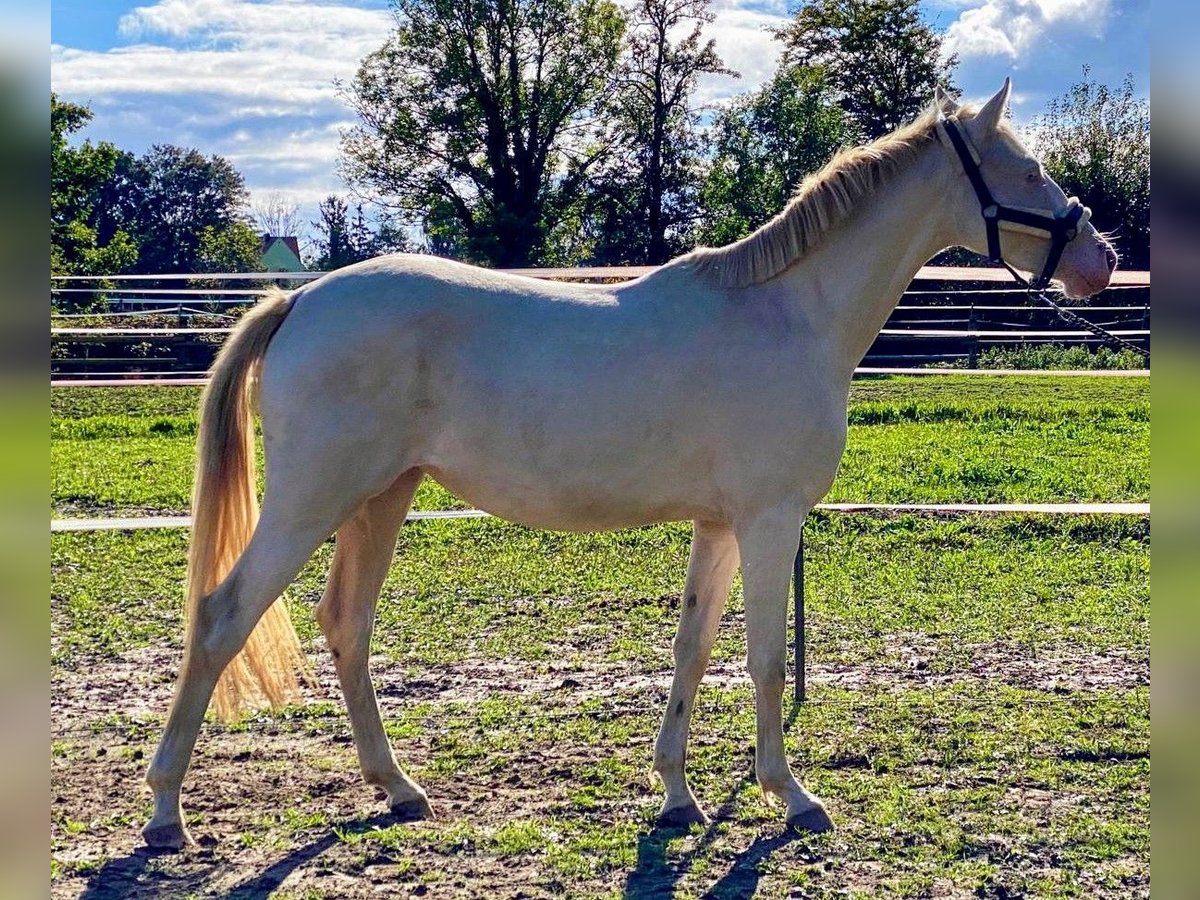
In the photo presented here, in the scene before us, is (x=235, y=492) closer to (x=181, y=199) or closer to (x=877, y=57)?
(x=877, y=57)

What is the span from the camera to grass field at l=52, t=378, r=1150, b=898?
365 cm

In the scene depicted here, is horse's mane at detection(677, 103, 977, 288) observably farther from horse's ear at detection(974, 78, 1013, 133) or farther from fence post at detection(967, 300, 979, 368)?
fence post at detection(967, 300, 979, 368)

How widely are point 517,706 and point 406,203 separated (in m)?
33.0

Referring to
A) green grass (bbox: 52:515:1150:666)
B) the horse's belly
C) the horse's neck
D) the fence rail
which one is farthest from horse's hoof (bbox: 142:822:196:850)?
the fence rail

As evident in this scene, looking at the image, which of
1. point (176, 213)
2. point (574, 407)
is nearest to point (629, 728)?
point (574, 407)

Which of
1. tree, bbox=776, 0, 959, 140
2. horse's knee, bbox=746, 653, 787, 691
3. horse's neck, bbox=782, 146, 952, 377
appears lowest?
horse's knee, bbox=746, 653, 787, 691

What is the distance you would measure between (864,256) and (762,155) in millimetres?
30847

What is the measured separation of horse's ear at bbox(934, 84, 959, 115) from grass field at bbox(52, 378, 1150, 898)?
253 cm

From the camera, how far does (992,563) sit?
784 centimetres

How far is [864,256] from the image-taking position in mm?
4277

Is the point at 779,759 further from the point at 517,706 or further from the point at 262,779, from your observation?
the point at 262,779
